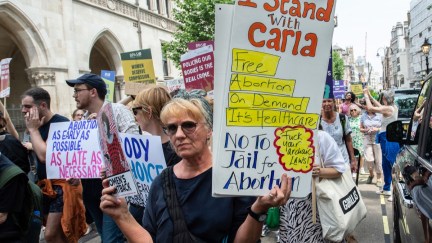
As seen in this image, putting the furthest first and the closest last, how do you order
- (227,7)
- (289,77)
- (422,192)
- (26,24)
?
(26,24) → (422,192) → (289,77) → (227,7)

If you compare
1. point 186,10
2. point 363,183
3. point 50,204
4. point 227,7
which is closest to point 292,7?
point 227,7

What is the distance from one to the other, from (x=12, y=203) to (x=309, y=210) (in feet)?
7.35

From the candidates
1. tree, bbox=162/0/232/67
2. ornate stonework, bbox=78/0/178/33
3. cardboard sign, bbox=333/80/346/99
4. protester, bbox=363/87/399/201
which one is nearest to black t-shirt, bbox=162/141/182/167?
protester, bbox=363/87/399/201

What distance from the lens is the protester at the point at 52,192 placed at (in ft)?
14.0

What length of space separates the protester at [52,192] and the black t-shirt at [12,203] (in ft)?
3.93

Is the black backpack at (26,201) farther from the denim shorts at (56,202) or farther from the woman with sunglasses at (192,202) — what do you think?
the woman with sunglasses at (192,202)

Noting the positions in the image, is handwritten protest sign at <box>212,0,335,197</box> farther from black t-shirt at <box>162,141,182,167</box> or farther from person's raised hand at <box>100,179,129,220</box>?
black t-shirt at <box>162,141,182,167</box>

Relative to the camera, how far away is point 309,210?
3.42m

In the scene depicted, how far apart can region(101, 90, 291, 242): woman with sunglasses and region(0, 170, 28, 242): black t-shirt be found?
1.31 metres

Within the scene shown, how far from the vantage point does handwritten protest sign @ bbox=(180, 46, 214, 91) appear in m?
7.00

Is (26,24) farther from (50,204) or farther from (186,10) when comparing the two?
→ (50,204)

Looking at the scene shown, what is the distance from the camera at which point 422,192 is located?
2.33 metres

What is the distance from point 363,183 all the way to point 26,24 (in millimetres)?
13875

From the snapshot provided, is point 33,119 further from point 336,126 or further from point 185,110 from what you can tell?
point 336,126
